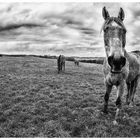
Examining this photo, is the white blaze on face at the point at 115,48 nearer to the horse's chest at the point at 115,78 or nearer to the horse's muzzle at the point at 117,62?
the horse's muzzle at the point at 117,62

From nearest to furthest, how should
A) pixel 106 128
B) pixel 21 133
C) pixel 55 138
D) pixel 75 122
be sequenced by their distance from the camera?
pixel 55 138, pixel 21 133, pixel 106 128, pixel 75 122

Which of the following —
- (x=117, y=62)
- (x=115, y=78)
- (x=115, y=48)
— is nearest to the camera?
(x=117, y=62)

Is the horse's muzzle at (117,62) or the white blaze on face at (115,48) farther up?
the white blaze on face at (115,48)

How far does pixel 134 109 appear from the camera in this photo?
6.97 meters

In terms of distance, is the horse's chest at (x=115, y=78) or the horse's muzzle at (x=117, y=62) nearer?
the horse's muzzle at (x=117, y=62)

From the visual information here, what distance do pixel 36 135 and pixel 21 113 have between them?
1.83m

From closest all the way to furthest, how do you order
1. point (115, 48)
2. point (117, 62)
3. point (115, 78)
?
point (117, 62), point (115, 48), point (115, 78)

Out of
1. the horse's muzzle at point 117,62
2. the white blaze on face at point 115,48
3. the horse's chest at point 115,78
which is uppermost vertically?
the white blaze on face at point 115,48

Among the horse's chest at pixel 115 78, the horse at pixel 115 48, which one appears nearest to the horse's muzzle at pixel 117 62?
the horse at pixel 115 48

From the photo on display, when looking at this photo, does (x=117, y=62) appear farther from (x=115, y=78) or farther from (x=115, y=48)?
(x=115, y=78)

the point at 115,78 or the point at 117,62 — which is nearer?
the point at 117,62

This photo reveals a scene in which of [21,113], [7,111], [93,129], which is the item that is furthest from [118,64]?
[7,111]

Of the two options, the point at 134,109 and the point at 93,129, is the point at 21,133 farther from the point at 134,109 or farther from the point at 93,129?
the point at 134,109

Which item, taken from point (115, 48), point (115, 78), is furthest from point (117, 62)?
point (115, 78)
